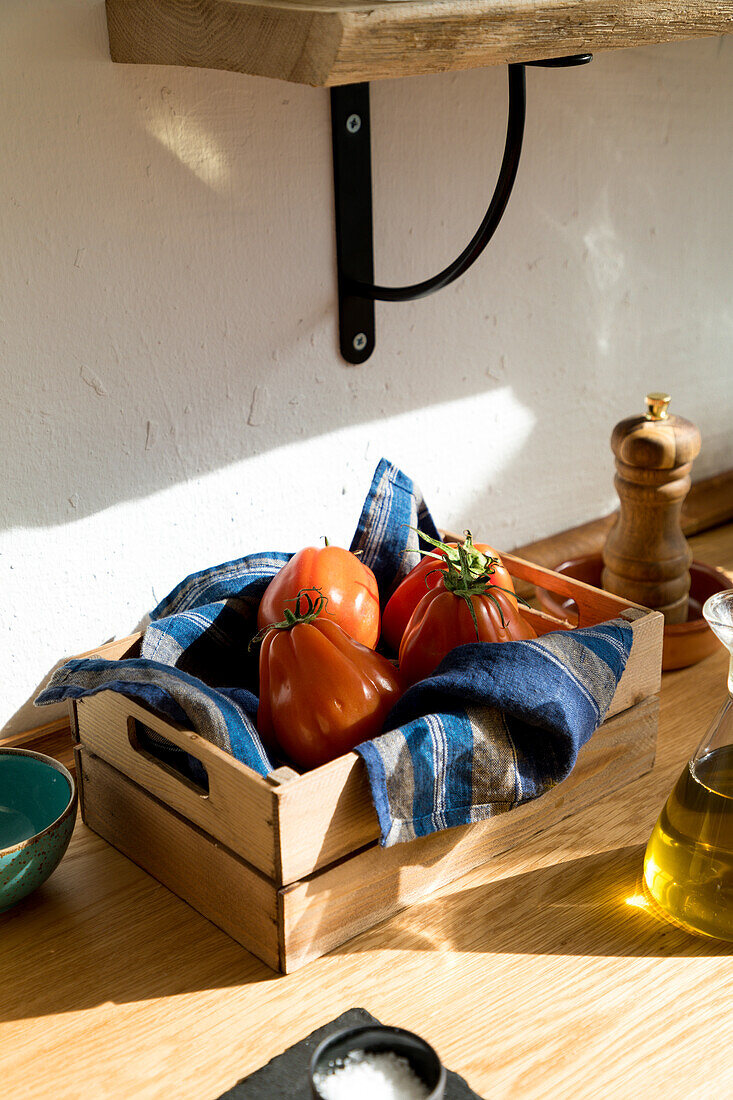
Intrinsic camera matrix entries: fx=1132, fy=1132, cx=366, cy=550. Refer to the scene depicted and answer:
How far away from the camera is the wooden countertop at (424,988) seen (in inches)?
21.7

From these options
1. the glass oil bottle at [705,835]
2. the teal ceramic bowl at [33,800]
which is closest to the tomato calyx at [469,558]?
the glass oil bottle at [705,835]

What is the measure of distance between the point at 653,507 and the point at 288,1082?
0.56 metres

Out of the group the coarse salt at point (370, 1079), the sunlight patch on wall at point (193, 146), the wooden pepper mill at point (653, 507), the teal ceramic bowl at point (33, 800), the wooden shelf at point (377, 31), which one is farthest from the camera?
the wooden pepper mill at point (653, 507)

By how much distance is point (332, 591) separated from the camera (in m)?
0.73

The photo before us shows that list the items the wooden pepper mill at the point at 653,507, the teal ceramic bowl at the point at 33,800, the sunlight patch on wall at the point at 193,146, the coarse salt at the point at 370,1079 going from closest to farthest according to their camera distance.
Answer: the coarse salt at the point at 370,1079 → the teal ceramic bowl at the point at 33,800 → the sunlight patch on wall at the point at 193,146 → the wooden pepper mill at the point at 653,507


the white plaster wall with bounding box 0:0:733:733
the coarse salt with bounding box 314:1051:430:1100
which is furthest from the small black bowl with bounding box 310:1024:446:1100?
the white plaster wall with bounding box 0:0:733:733

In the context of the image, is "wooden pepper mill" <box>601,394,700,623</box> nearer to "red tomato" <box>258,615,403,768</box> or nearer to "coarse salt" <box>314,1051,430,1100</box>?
"red tomato" <box>258,615,403,768</box>

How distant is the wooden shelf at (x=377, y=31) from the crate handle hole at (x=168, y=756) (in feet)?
1.21

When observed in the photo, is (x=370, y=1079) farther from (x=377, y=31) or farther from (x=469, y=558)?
(x=377, y=31)

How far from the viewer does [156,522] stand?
83cm

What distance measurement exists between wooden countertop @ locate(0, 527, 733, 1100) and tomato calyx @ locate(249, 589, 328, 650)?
0.55 ft

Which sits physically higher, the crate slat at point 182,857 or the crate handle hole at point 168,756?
the crate handle hole at point 168,756

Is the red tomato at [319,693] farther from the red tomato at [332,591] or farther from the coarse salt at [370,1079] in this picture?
the coarse salt at [370,1079]

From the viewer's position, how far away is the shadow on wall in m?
0.72
